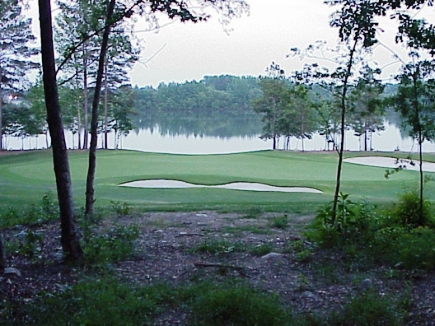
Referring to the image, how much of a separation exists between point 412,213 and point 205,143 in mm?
28839

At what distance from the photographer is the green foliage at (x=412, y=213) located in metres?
6.00

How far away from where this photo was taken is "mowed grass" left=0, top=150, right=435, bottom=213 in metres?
10.3

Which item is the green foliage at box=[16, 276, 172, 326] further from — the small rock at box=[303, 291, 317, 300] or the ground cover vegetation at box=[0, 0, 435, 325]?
the small rock at box=[303, 291, 317, 300]

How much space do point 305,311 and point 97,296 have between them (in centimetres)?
157

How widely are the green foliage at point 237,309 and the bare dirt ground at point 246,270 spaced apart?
0.53ft

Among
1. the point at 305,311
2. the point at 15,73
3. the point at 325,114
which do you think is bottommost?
the point at 305,311

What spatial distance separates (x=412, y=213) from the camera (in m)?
6.11

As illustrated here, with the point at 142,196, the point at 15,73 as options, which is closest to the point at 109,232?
the point at 142,196

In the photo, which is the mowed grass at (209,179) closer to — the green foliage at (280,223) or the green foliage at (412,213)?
the green foliage at (280,223)

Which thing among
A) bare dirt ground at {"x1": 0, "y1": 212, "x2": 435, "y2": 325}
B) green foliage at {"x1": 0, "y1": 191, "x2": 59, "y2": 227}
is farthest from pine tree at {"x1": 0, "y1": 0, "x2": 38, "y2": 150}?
bare dirt ground at {"x1": 0, "y1": 212, "x2": 435, "y2": 325}

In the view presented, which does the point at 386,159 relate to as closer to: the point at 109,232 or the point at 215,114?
the point at 109,232

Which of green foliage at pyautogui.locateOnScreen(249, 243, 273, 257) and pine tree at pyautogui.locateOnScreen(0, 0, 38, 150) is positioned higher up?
pine tree at pyautogui.locateOnScreen(0, 0, 38, 150)

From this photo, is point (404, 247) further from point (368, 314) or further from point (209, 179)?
point (209, 179)

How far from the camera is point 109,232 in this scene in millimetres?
6242
